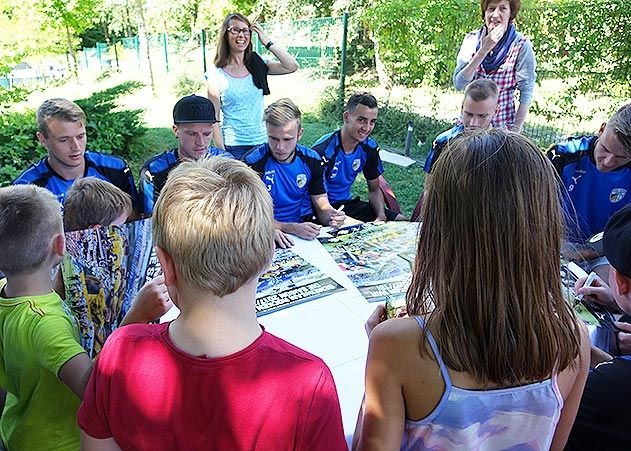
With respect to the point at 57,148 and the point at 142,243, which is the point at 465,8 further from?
the point at 142,243

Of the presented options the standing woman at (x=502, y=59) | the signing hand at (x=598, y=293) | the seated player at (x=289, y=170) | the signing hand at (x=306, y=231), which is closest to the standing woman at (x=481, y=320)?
the signing hand at (x=598, y=293)

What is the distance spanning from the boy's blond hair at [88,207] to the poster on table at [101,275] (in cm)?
24

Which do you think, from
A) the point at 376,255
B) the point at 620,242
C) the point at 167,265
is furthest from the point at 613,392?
the point at 376,255

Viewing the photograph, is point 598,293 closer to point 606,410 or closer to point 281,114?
point 606,410

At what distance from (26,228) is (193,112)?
1.61 meters

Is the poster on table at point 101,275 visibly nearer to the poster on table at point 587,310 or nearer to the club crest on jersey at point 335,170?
the poster on table at point 587,310

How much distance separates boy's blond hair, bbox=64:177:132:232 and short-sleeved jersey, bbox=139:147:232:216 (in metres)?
0.86

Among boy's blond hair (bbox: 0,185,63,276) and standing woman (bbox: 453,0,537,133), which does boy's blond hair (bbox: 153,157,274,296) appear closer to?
boy's blond hair (bbox: 0,185,63,276)

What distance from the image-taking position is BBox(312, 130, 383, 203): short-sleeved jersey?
3.64 m

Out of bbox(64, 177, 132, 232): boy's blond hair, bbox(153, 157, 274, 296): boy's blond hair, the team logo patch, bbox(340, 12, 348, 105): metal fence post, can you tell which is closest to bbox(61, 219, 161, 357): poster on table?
bbox(64, 177, 132, 232): boy's blond hair

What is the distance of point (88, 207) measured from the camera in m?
1.98

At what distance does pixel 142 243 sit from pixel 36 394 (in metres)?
0.59

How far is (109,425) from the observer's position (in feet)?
3.51

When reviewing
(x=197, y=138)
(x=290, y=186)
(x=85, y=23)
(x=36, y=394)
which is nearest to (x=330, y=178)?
(x=290, y=186)
